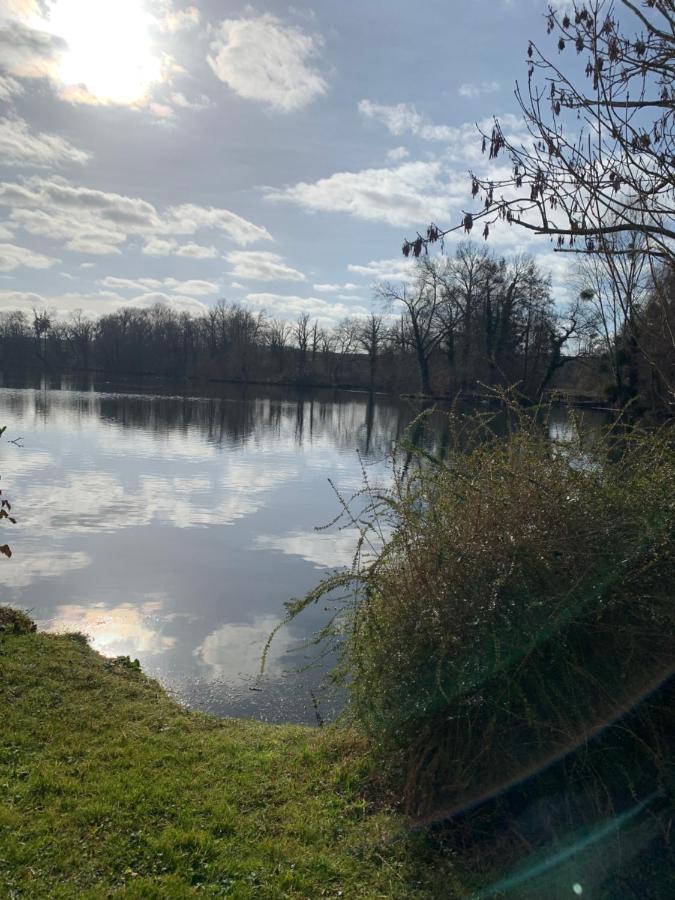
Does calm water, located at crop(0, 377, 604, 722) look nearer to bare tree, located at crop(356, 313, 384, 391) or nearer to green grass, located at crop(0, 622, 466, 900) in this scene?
green grass, located at crop(0, 622, 466, 900)

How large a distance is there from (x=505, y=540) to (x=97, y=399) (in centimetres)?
4388

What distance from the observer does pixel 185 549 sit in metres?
11.3

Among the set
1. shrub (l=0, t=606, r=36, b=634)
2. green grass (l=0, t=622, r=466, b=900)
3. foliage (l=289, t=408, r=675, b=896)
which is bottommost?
shrub (l=0, t=606, r=36, b=634)

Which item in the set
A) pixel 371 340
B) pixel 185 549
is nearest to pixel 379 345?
pixel 371 340

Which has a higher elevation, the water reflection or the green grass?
the green grass

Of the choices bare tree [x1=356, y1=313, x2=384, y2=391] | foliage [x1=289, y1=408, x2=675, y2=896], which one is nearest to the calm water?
foliage [x1=289, y1=408, x2=675, y2=896]

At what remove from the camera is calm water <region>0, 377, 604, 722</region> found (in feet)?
23.5

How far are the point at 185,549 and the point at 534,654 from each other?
885 centimetres

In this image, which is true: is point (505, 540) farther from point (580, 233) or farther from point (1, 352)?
point (1, 352)

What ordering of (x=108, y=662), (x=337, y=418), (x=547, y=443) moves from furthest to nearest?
(x=337, y=418) < (x=108, y=662) < (x=547, y=443)

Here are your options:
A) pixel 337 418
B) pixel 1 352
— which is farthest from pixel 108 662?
pixel 1 352

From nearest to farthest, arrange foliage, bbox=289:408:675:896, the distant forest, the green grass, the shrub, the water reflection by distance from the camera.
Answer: the green grass → foliage, bbox=289:408:675:896 → the shrub → the water reflection → the distant forest

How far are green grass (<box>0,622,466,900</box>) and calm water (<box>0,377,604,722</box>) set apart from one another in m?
1.43

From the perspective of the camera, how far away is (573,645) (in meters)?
3.25
